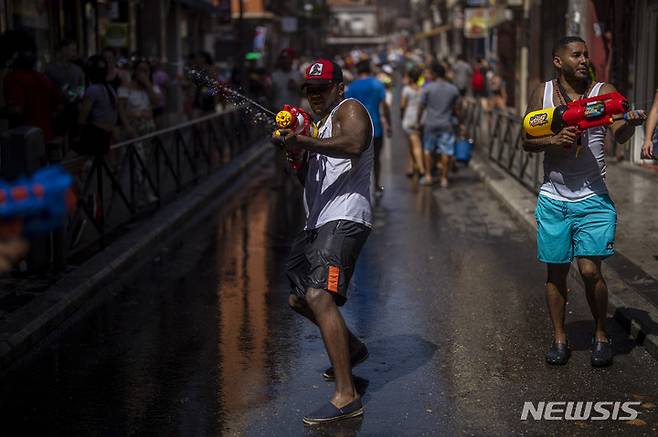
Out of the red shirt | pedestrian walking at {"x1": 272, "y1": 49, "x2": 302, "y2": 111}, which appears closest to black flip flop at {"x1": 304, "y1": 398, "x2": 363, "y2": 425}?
the red shirt

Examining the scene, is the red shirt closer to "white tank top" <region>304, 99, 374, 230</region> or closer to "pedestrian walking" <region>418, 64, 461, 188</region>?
"pedestrian walking" <region>418, 64, 461, 188</region>

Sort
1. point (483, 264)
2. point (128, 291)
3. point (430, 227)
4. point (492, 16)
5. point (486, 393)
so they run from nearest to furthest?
point (486, 393), point (128, 291), point (483, 264), point (430, 227), point (492, 16)

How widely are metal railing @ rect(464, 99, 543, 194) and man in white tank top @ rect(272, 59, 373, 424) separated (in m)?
8.03

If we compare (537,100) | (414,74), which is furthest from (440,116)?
(537,100)

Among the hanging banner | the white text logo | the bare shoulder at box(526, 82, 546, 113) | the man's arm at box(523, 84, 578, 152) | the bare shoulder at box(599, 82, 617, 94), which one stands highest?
the hanging banner

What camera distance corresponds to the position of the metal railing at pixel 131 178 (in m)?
10.0

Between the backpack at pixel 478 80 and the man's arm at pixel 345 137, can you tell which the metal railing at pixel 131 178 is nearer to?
the man's arm at pixel 345 137

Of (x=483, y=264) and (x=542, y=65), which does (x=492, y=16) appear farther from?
Result: (x=483, y=264)

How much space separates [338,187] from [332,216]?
15 centimetres

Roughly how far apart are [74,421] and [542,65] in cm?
2509

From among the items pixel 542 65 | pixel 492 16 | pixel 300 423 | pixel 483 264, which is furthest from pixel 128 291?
pixel 492 16

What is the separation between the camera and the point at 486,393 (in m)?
5.90

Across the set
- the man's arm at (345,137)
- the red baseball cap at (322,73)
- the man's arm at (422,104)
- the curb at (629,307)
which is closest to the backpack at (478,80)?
the man's arm at (422,104)

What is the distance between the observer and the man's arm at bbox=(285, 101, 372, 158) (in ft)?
17.8
